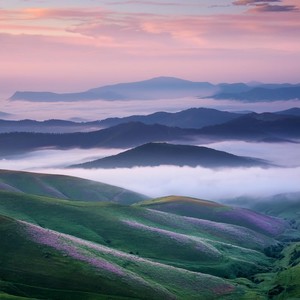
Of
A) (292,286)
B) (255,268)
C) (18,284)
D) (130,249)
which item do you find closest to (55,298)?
(18,284)

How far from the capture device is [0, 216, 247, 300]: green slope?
117 m

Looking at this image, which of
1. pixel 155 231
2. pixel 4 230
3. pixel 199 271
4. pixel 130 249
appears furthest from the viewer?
pixel 155 231

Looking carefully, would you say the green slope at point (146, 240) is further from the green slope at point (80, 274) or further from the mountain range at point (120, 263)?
the green slope at point (80, 274)

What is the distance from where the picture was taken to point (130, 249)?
557 ft

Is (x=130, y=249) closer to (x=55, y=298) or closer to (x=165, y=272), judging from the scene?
(x=165, y=272)

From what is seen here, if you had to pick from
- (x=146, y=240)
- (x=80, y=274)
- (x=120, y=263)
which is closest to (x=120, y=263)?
(x=120, y=263)

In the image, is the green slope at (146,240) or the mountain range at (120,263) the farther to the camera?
the green slope at (146,240)

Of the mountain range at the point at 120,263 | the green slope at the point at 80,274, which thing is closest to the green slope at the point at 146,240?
the mountain range at the point at 120,263

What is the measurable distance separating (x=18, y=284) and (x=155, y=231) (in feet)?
242

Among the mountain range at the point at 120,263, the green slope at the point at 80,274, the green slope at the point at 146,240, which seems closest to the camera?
the green slope at the point at 80,274

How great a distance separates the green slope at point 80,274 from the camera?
117 meters

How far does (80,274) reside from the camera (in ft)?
405

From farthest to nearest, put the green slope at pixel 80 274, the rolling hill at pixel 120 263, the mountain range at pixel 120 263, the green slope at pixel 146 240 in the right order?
the green slope at pixel 146 240 < the rolling hill at pixel 120 263 < the mountain range at pixel 120 263 < the green slope at pixel 80 274

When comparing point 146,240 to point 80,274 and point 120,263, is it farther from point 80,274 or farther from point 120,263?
point 80,274
